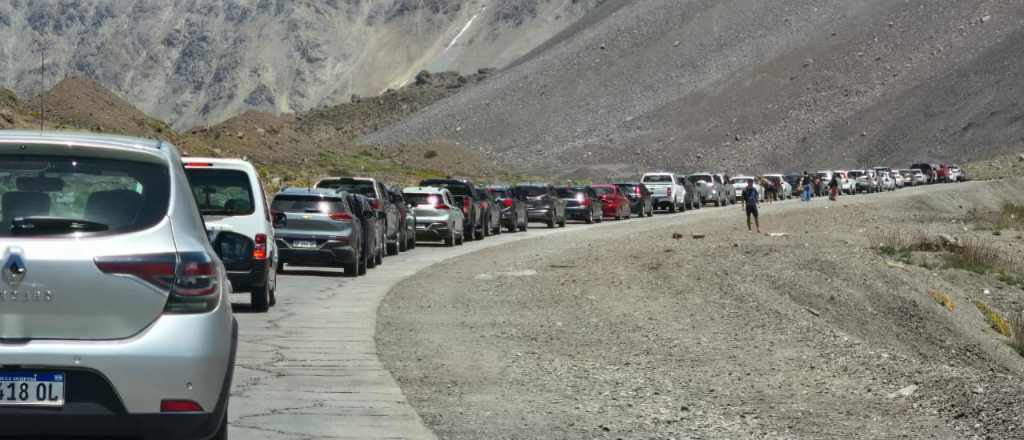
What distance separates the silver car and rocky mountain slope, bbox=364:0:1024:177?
7415cm

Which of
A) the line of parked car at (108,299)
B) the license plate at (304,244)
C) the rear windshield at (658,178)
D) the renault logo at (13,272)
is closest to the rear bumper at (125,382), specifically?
the line of parked car at (108,299)

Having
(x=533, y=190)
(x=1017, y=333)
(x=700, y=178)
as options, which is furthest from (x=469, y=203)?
(x=700, y=178)

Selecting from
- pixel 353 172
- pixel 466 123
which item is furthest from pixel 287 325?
pixel 466 123

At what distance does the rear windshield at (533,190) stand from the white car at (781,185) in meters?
30.9

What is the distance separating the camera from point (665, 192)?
210ft

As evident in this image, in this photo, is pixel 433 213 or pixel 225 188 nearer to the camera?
pixel 225 188

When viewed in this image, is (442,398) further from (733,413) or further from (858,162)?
(858,162)

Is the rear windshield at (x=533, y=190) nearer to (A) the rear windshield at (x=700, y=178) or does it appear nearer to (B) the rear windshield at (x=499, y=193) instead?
(B) the rear windshield at (x=499, y=193)

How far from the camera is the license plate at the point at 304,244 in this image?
25.0 m

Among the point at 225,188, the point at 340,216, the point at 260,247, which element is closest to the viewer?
the point at 260,247

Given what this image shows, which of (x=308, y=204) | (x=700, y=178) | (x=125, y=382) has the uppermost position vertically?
(x=308, y=204)

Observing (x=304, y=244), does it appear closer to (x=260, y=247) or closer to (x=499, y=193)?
(x=260, y=247)

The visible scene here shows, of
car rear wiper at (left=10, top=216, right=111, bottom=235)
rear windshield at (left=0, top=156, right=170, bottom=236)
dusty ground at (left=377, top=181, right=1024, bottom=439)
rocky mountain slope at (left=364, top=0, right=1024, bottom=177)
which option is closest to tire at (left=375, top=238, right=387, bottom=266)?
dusty ground at (left=377, top=181, right=1024, bottom=439)

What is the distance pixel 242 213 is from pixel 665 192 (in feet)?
152
